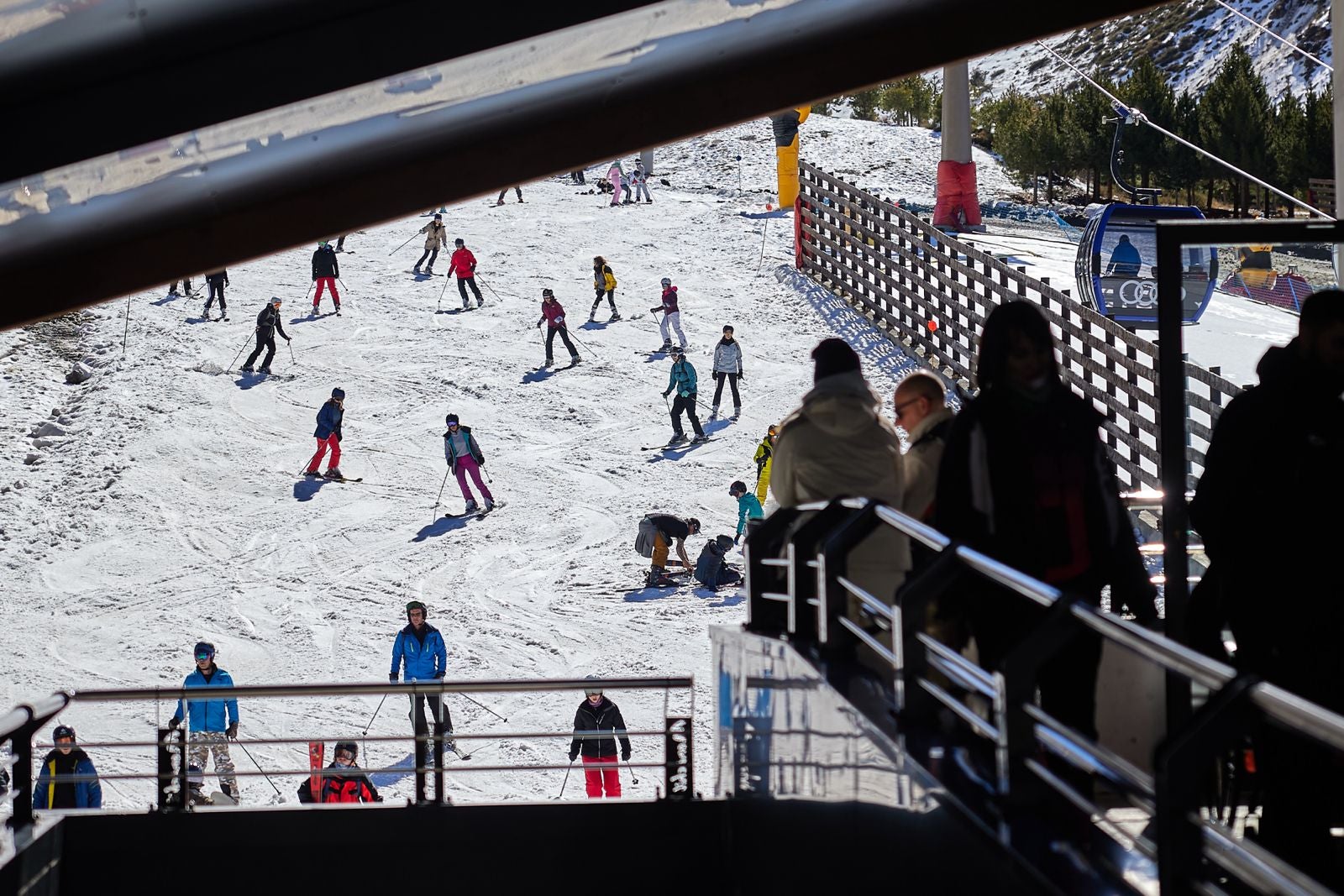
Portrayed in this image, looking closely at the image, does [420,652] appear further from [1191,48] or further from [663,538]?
[1191,48]

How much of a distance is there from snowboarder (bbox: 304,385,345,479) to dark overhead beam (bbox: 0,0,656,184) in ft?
49.4

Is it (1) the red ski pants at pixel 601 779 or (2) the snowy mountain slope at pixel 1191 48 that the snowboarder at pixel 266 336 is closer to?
(1) the red ski pants at pixel 601 779

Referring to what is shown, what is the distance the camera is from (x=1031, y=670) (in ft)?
10.4

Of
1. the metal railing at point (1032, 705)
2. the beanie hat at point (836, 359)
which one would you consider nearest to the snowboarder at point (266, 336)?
the metal railing at point (1032, 705)

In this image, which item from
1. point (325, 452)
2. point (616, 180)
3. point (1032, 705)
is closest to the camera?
point (1032, 705)

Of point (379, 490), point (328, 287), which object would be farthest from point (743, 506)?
point (328, 287)

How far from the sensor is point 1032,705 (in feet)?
10.6

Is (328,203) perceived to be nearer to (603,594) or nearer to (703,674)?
(703,674)

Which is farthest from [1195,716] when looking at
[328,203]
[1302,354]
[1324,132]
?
[1324,132]

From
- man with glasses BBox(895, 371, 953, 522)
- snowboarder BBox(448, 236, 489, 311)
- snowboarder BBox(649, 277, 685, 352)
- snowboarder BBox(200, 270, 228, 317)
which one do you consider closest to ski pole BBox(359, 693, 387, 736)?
man with glasses BBox(895, 371, 953, 522)

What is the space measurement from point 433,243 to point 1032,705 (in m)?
27.8

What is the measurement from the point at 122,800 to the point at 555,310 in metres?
13.7

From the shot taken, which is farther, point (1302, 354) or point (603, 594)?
point (603, 594)

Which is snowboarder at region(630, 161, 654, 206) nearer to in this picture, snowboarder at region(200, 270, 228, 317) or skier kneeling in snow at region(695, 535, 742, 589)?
snowboarder at region(200, 270, 228, 317)
